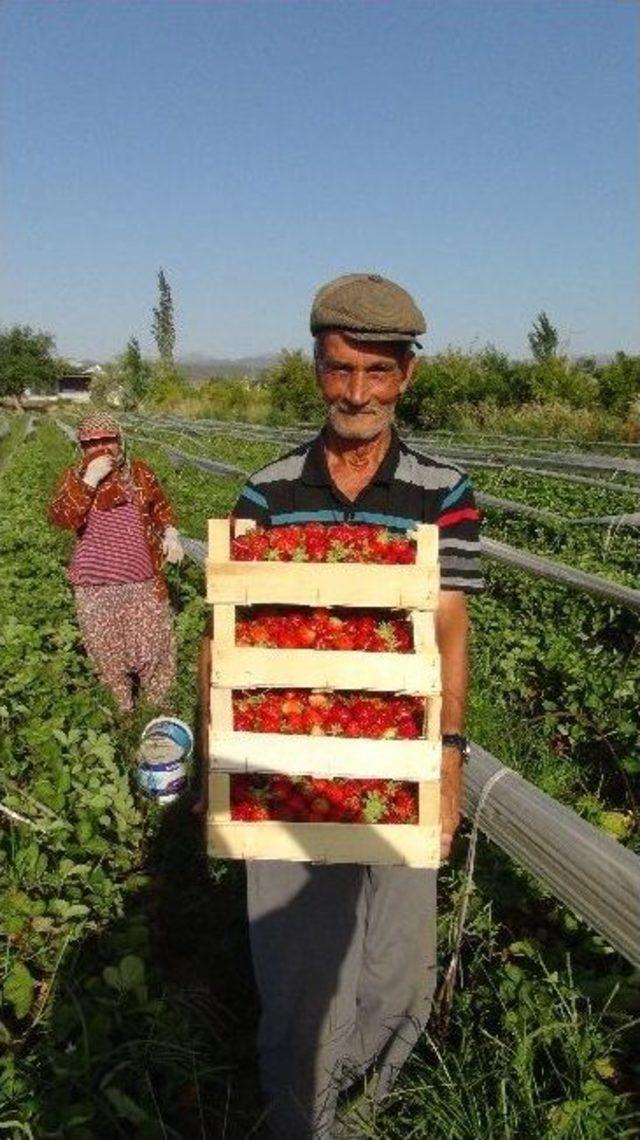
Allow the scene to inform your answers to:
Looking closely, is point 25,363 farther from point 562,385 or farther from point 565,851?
point 565,851

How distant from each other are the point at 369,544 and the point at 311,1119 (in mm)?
1476

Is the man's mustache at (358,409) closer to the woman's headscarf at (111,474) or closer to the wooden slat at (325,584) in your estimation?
the wooden slat at (325,584)

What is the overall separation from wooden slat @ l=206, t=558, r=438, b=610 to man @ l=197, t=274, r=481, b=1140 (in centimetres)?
33

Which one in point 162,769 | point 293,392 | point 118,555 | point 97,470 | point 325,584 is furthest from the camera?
point 293,392

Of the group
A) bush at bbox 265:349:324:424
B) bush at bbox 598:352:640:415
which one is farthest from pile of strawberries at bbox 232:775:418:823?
bush at bbox 265:349:324:424

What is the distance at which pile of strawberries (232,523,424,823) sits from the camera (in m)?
1.92

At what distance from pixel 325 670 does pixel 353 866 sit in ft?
1.93

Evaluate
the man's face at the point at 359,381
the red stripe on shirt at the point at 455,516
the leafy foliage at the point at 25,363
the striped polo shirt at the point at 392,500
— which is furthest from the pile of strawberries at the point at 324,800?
the leafy foliage at the point at 25,363

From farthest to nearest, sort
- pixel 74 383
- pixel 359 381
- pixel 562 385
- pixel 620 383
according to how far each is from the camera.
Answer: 1. pixel 74 383
2. pixel 562 385
3. pixel 620 383
4. pixel 359 381

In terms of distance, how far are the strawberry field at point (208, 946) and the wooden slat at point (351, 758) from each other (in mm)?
68

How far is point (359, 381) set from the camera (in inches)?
85.4

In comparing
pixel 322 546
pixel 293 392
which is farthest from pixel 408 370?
pixel 293 392

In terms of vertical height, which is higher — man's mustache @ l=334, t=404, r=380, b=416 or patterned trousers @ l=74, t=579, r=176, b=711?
man's mustache @ l=334, t=404, r=380, b=416

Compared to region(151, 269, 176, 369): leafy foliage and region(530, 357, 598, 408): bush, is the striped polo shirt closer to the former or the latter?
region(530, 357, 598, 408): bush
